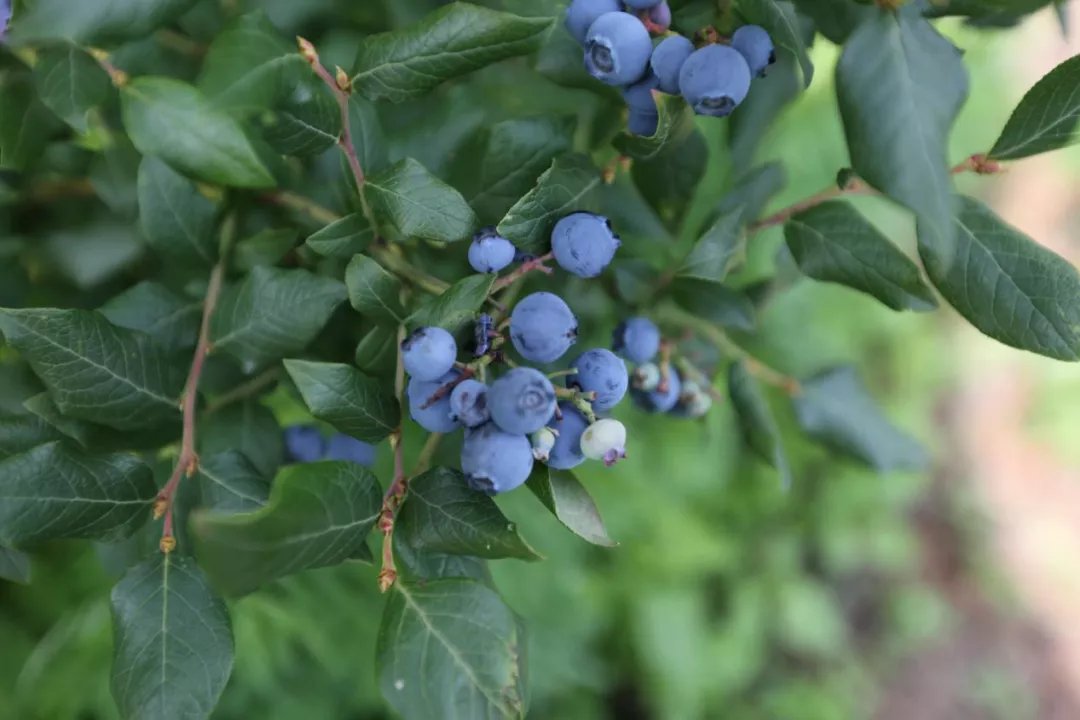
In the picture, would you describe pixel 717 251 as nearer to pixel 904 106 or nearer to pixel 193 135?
pixel 904 106

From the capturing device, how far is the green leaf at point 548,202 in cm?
79

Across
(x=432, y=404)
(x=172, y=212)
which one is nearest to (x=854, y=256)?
(x=432, y=404)

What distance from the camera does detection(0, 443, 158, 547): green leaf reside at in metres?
0.80

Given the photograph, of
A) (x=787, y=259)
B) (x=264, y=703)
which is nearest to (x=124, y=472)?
(x=787, y=259)

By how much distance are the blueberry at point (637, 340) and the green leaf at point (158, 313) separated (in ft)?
1.56

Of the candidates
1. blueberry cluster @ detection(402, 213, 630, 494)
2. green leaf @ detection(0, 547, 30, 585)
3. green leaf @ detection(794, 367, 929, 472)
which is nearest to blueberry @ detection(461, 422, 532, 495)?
blueberry cluster @ detection(402, 213, 630, 494)

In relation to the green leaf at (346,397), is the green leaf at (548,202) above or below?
above

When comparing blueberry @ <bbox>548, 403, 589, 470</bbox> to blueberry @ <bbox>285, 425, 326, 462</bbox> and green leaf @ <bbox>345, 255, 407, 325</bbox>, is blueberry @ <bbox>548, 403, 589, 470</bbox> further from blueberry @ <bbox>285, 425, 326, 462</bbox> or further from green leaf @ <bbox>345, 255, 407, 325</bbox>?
blueberry @ <bbox>285, 425, 326, 462</bbox>

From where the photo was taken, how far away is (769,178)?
1.08m

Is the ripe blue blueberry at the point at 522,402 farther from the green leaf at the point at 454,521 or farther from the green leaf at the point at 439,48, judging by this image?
the green leaf at the point at 439,48

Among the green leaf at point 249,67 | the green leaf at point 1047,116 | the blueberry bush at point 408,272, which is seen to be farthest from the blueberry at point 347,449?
the green leaf at point 1047,116

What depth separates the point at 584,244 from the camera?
2.61ft

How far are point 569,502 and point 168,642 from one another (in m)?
0.37

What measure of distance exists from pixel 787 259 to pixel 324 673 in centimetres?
150
